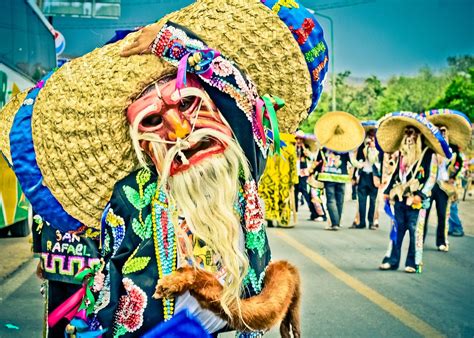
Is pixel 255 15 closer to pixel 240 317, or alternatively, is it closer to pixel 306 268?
pixel 240 317

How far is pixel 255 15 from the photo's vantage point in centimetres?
298

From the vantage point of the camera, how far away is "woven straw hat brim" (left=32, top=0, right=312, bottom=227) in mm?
2930

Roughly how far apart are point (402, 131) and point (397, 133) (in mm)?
75

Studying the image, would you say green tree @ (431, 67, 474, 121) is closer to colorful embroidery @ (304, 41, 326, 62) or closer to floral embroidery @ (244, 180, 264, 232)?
colorful embroidery @ (304, 41, 326, 62)

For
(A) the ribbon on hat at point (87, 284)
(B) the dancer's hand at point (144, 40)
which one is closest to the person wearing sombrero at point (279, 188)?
(A) the ribbon on hat at point (87, 284)

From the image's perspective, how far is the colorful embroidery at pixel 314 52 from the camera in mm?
3162

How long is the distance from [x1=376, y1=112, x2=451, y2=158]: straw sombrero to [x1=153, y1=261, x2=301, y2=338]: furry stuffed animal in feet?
19.3

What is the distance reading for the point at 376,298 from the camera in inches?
284

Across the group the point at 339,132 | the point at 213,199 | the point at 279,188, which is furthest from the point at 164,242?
the point at 339,132

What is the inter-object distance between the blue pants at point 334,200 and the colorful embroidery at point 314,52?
10550mm

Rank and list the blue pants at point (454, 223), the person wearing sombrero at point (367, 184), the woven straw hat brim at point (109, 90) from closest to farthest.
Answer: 1. the woven straw hat brim at point (109, 90)
2. the blue pants at point (454, 223)
3. the person wearing sombrero at point (367, 184)

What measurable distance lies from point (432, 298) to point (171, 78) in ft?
17.0

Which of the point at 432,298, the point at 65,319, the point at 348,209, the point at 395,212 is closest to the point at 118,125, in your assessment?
the point at 65,319

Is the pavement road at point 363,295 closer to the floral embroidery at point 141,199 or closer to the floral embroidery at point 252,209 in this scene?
the floral embroidery at point 252,209
